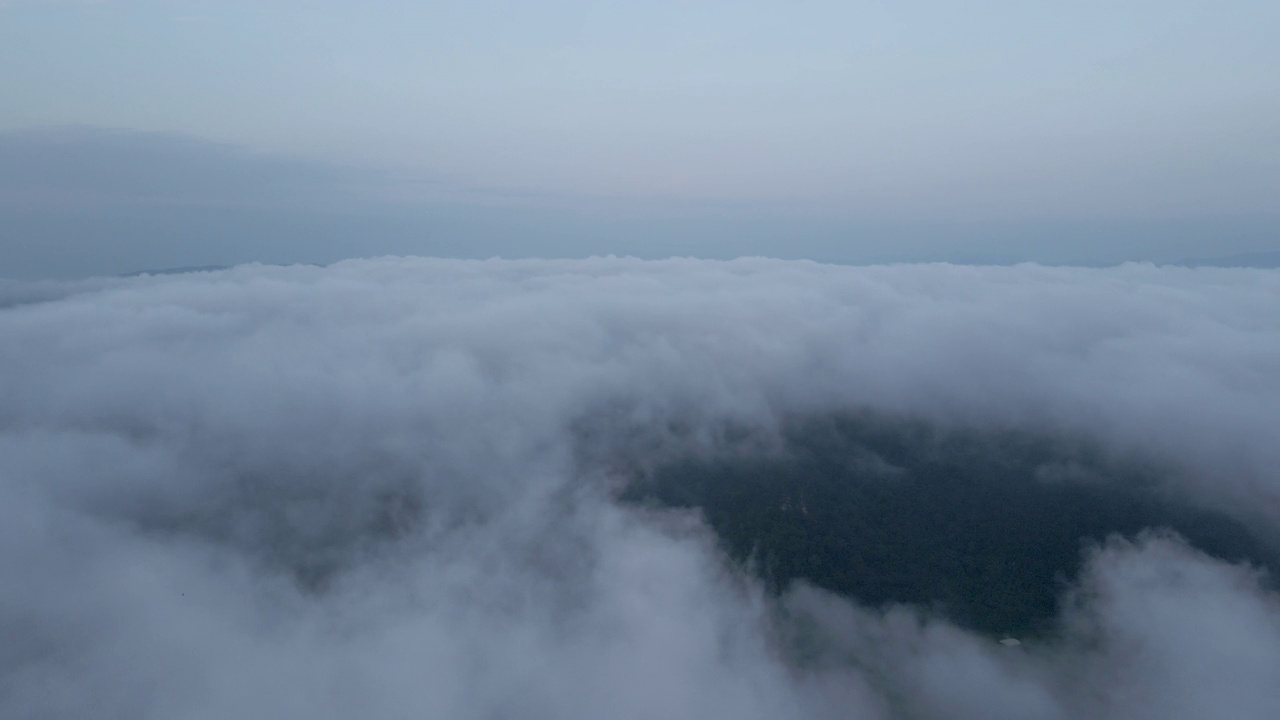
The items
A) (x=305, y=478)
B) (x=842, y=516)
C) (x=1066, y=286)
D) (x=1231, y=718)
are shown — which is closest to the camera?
(x=1231, y=718)

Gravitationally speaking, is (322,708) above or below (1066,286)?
below

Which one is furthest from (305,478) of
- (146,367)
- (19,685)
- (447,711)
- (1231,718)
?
(1231,718)

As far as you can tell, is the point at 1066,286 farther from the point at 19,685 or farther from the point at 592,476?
the point at 19,685

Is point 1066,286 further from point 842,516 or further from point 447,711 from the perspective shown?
point 447,711

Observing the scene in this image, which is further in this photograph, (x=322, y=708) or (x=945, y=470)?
(x=945, y=470)

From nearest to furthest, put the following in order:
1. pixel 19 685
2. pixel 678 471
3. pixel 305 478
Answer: pixel 19 685 → pixel 305 478 → pixel 678 471

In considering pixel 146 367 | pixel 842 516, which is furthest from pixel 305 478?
pixel 842 516

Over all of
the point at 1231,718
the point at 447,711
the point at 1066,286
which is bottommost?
the point at 447,711
